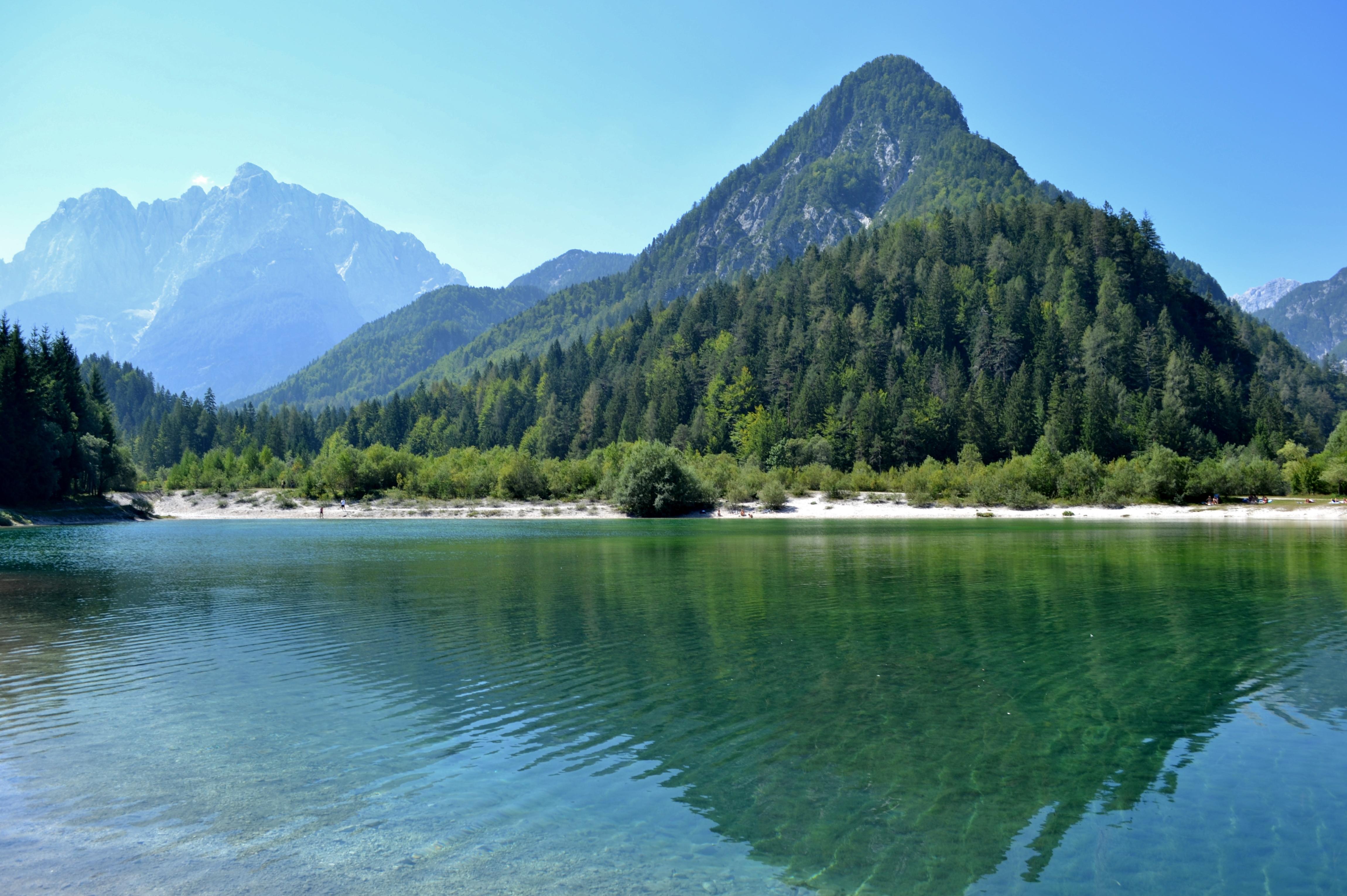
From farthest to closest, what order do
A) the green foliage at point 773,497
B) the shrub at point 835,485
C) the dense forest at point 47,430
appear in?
the shrub at point 835,485 → the green foliage at point 773,497 → the dense forest at point 47,430

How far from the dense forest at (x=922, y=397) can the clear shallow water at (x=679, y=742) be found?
7806 cm

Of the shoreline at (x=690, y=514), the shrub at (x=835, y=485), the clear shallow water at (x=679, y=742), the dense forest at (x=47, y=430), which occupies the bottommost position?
the clear shallow water at (x=679, y=742)

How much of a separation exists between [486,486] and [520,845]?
12380 centimetres

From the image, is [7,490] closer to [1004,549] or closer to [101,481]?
[101,481]

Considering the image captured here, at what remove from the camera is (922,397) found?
5162 inches

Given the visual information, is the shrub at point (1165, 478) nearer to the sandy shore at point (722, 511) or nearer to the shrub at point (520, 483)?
the sandy shore at point (722, 511)

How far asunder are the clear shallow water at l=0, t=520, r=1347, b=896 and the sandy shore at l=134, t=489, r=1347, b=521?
6412 cm

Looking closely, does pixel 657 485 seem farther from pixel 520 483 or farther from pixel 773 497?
pixel 520 483

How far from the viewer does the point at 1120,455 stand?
376 ft

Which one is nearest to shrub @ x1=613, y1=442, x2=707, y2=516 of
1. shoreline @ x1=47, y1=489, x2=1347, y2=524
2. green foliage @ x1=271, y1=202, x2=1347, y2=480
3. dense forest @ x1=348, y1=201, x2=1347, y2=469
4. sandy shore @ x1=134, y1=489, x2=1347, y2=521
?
shoreline @ x1=47, y1=489, x2=1347, y2=524

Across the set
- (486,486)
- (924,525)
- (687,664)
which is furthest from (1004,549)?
(486,486)

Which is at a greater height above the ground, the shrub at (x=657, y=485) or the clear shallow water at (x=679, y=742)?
the shrub at (x=657, y=485)

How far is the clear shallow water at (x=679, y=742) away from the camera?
30.9 ft

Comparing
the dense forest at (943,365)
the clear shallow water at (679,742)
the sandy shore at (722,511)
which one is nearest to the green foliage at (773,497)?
the sandy shore at (722,511)
